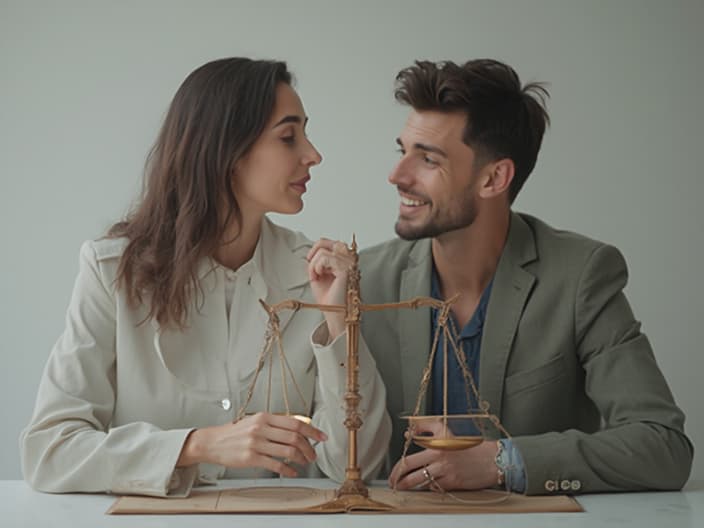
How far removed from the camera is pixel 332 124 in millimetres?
4691

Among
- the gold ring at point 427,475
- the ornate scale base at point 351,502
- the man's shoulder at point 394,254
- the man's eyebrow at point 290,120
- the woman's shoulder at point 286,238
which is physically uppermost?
the man's eyebrow at point 290,120

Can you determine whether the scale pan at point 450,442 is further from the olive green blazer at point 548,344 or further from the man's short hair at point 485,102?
the man's short hair at point 485,102

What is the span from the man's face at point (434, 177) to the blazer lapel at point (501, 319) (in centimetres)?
17

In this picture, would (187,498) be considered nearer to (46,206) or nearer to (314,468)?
(314,468)

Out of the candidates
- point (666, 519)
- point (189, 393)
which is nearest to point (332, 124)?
point (189, 393)

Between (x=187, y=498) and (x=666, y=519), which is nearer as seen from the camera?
(x=666, y=519)

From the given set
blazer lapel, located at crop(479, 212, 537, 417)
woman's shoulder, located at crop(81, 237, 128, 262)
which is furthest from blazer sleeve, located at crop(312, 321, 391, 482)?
woman's shoulder, located at crop(81, 237, 128, 262)

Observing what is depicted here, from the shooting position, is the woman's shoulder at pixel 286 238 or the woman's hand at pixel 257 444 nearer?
the woman's hand at pixel 257 444

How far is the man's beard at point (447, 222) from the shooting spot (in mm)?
2883

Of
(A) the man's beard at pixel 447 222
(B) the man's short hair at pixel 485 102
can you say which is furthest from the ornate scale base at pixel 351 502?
(B) the man's short hair at pixel 485 102

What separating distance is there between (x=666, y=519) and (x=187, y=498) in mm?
942

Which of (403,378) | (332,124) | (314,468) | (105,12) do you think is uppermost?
(105,12)

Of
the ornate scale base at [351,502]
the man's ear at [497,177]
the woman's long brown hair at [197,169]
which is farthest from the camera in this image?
the man's ear at [497,177]

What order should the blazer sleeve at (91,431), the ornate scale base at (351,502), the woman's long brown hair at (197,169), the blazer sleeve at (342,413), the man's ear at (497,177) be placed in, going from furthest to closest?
the man's ear at (497,177) → the woman's long brown hair at (197,169) → the blazer sleeve at (342,413) → the blazer sleeve at (91,431) → the ornate scale base at (351,502)
